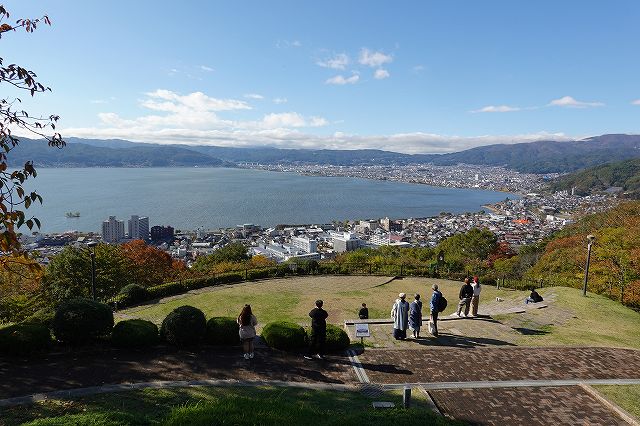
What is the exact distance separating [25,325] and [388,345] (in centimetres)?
771

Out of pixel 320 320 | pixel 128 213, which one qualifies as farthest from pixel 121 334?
pixel 128 213

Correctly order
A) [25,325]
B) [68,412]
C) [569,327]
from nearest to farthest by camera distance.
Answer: [68,412]
[25,325]
[569,327]

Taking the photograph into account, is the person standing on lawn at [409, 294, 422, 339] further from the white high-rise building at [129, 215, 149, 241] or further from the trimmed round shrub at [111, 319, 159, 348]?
the white high-rise building at [129, 215, 149, 241]

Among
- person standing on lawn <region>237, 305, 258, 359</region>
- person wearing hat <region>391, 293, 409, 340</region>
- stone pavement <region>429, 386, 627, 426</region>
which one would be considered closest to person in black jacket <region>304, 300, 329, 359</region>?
person standing on lawn <region>237, 305, 258, 359</region>

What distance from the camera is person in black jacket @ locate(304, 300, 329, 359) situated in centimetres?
831

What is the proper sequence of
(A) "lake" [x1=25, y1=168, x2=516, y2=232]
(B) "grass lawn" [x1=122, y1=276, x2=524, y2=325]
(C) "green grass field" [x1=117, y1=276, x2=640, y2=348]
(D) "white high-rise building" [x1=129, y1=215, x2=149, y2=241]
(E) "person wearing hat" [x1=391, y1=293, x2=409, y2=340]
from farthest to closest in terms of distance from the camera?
(A) "lake" [x1=25, y1=168, x2=516, y2=232]
(D) "white high-rise building" [x1=129, y1=215, x2=149, y2=241]
(B) "grass lawn" [x1=122, y1=276, x2=524, y2=325]
(C) "green grass field" [x1=117, y1=276, x2=640, y2=348]
(E) "person wearing hat" [x1=391, y1=293, x2=409, y2=340]

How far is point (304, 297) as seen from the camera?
15781 millimetres

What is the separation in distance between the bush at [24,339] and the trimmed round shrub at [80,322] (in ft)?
0.89

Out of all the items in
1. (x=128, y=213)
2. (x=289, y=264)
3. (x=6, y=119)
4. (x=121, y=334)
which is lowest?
(x=128, y=213)

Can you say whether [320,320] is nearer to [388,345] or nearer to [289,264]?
Result: [388,345]

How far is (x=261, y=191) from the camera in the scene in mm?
147750

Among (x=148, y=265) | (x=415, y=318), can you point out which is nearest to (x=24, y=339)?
(x=415, y=318)

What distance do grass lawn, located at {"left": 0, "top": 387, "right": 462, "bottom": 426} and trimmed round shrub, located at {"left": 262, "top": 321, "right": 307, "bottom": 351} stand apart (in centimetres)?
Result: 188

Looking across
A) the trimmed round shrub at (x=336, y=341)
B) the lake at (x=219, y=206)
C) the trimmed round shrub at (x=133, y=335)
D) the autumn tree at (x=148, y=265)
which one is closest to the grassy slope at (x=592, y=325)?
the trimmed round shrub at (x=336, y=341)
